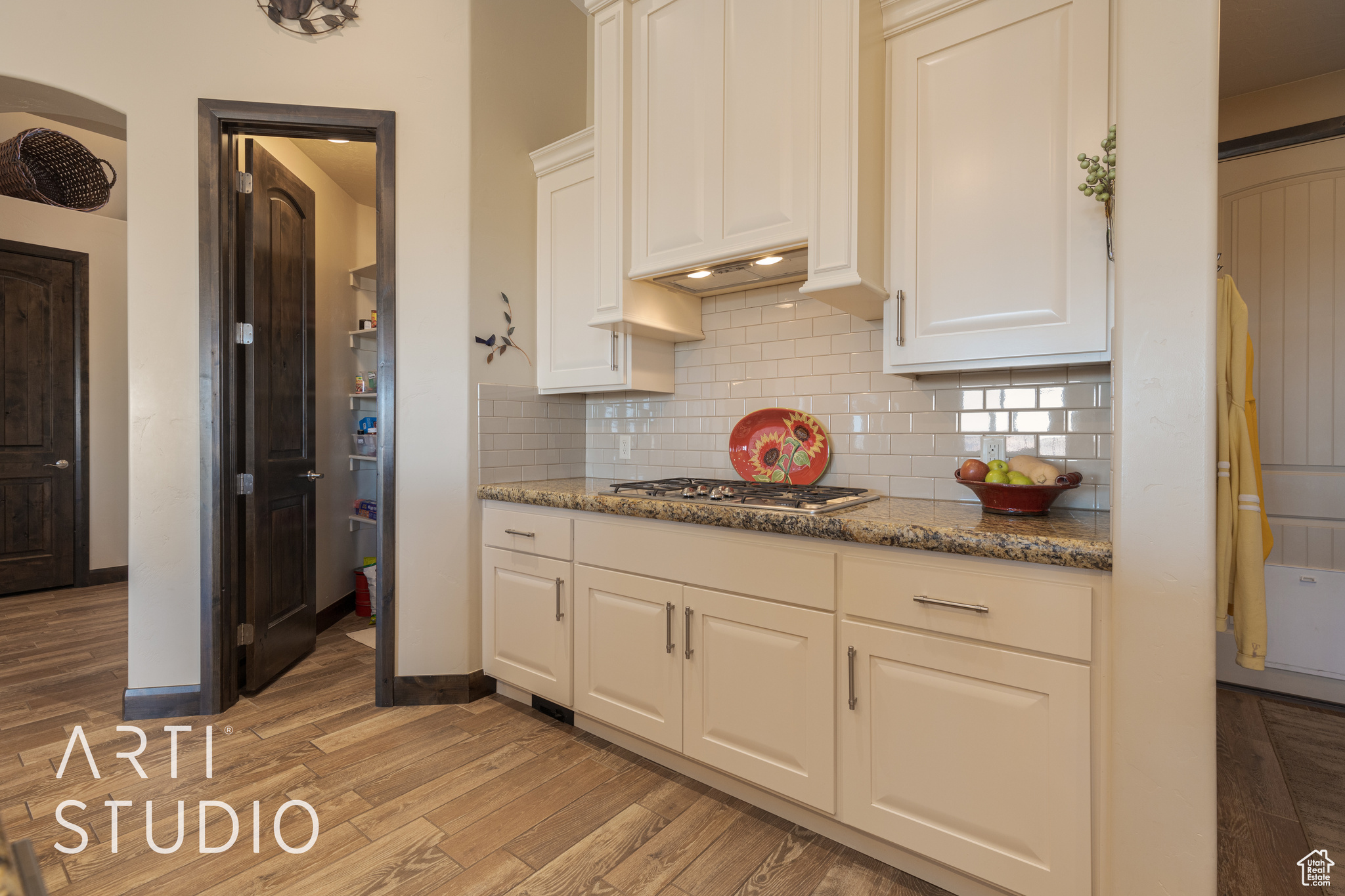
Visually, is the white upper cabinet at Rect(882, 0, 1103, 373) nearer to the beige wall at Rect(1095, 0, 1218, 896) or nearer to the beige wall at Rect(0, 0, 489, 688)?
the beige wall at Rect(1095, 0, 1218, 896)

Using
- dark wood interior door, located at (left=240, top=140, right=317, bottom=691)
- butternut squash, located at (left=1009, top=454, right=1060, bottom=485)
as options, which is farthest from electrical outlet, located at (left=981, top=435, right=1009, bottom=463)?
dark wood interior door, located at (left=240, top=140, right=317, bottom=691)

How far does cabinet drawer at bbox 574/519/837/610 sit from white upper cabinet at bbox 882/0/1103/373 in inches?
26.9

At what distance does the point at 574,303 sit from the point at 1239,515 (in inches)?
89.6

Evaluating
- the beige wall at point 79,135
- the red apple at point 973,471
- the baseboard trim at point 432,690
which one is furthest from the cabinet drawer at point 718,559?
the beige wall at point 79,135

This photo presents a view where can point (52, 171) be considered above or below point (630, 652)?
above

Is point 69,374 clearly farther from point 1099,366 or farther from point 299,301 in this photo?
point 1099,366

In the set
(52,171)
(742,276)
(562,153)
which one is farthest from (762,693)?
(52,171)

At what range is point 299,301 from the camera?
9.92ft

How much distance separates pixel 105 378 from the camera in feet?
14.9

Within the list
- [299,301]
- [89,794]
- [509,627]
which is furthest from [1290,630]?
[299,301]

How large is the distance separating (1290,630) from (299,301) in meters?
4.64

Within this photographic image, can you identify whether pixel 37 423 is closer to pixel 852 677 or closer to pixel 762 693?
pixel 762 693

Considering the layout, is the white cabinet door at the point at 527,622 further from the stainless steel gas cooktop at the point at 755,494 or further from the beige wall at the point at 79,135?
the beige wall at the point at 79,135

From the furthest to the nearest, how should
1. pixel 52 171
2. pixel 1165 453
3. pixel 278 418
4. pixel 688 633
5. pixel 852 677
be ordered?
pixel 52 171
pixel 278 418
pixel 688 633
pixel 852 677
pixel 1165 453
